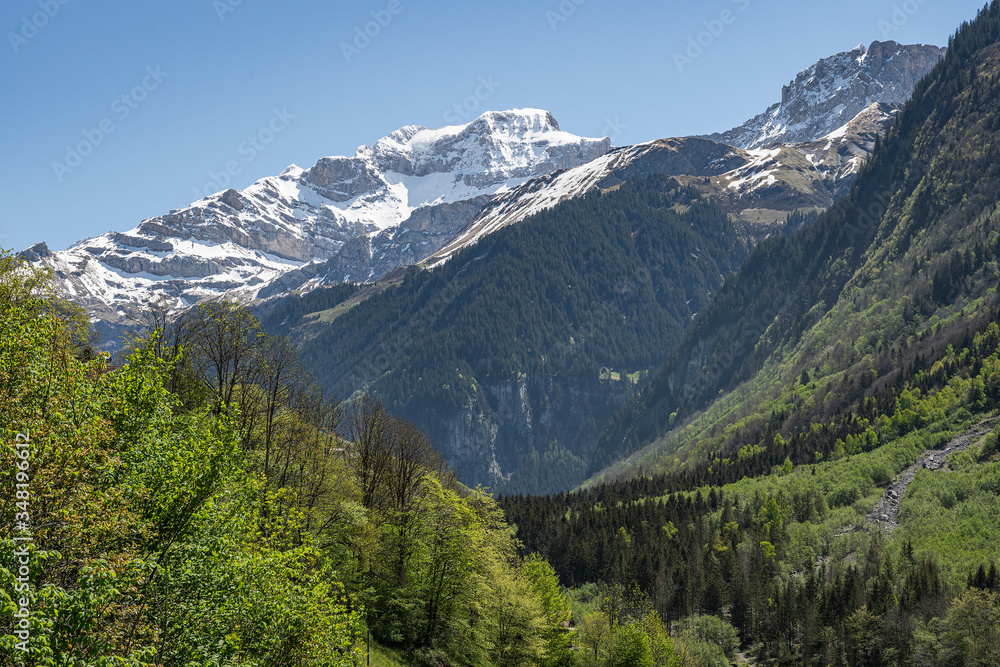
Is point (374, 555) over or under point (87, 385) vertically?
under

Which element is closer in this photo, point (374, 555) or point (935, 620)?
point (374, 555)

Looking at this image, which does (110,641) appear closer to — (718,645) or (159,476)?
(159,476)

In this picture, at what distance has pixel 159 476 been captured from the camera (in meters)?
26.7

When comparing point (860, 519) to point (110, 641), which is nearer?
point (110, 641)

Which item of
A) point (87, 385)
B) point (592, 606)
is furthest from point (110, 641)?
point (592, 606)

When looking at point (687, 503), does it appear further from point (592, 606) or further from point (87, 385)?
point (87, 385)

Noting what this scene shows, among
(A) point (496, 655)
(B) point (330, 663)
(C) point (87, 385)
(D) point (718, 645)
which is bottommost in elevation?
(D) point (718, 645)

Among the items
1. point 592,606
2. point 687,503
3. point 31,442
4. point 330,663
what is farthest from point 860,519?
point 31,442

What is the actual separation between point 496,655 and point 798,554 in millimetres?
123517

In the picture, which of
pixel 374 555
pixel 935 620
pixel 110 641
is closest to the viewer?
pixel 110 641

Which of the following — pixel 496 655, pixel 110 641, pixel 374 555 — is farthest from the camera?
pixel 496 655

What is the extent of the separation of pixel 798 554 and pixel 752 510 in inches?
781

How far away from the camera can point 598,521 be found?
178500 mm

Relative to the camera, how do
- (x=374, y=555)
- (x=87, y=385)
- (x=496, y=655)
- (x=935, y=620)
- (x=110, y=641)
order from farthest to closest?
(x=935, y=620), (x=496, y=655), (x=374, y=555), (x=87, y=385), (x=110, y=641)
